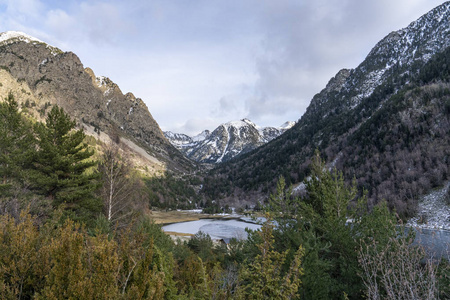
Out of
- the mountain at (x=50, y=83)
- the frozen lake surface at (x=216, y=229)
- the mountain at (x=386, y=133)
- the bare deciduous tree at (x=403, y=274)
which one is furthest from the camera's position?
the mountain at (x=50, y=83)

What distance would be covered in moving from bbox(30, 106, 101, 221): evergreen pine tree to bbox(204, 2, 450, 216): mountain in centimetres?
4931

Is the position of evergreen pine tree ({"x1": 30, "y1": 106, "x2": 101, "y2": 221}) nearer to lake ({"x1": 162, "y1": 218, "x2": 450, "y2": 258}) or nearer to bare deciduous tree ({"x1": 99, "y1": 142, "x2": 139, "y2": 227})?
bare deciduous tree ({"x1": 99, "y1": 142, "x2": 139, "y2": 227})

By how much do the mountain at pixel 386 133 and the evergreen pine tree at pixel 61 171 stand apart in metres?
49.3

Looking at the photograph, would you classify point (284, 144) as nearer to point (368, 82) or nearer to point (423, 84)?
point (368, 82)

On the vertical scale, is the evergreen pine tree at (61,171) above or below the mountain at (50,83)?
below

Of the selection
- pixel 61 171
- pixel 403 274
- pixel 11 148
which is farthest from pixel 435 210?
pixel 11 148

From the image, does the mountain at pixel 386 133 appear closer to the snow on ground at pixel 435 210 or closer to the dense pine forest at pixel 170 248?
the snow on ground at pixel 435 210

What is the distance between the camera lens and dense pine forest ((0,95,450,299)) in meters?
3.55

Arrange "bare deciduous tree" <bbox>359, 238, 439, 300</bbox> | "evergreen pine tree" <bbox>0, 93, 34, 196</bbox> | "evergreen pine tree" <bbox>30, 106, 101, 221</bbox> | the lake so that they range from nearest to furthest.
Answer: "bare deciduous tree" <bbox>359, 238, 439, 300</bbox>, the lake, "evergreen pine tree" <bbox>30, 106, 101, 221</bbox>, "evergreen pine tree" <bbox>0, 93, 34, 196</bbox>

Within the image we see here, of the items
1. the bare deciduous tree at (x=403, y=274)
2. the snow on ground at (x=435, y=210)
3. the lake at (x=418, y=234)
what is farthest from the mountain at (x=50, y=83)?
the bare deciduous tree at (x=403, y=274)

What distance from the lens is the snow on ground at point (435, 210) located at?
47656 mm

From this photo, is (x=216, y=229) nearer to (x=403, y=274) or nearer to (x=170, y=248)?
(x=170, y=248)

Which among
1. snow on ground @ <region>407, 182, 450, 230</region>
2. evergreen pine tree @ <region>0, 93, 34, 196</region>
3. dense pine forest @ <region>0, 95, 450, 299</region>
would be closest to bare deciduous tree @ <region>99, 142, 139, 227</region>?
dense pine forest @ <region>0, 95, 450, 299</region>

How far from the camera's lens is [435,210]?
178 ft
